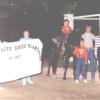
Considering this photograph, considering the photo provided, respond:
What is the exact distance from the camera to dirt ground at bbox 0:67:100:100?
15867mm

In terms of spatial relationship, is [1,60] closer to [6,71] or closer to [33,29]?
[6,71]

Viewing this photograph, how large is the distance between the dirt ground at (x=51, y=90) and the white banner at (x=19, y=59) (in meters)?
0.39

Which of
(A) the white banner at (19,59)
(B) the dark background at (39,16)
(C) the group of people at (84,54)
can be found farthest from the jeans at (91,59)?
(B) the dark background at (39,16)

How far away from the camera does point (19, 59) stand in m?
18.0

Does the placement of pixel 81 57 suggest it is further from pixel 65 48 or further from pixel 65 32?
pixel 65 32

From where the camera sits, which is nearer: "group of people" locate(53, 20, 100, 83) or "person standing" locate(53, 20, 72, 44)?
"group of people" locate(53, 20, 100, 83)

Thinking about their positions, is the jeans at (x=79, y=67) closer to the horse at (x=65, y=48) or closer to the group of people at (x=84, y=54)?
the group of people at (x=84, y=54)

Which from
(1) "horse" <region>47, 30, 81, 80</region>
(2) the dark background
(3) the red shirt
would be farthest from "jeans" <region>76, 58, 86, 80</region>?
(2) the dark background

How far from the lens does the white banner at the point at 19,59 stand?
57.3 feet

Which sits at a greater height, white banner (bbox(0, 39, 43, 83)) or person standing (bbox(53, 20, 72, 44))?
person standing (bbox(53, 20, 72, 44))

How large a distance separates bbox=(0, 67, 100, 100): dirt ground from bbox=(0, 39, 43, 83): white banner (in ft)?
1.27

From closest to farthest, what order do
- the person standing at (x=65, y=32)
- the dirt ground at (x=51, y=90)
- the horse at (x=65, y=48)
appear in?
→ the dirt ground at (x=51, y=90) → the horse at (x=65, y=48) → the person standing at (x=65, y=32)

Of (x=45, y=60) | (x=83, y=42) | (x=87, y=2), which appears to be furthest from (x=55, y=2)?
(x=83, y=42)

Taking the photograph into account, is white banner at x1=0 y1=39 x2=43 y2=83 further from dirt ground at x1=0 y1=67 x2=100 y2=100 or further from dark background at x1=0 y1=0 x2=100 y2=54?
dark background at x1=0 y1=0 x2=100 y2=54
